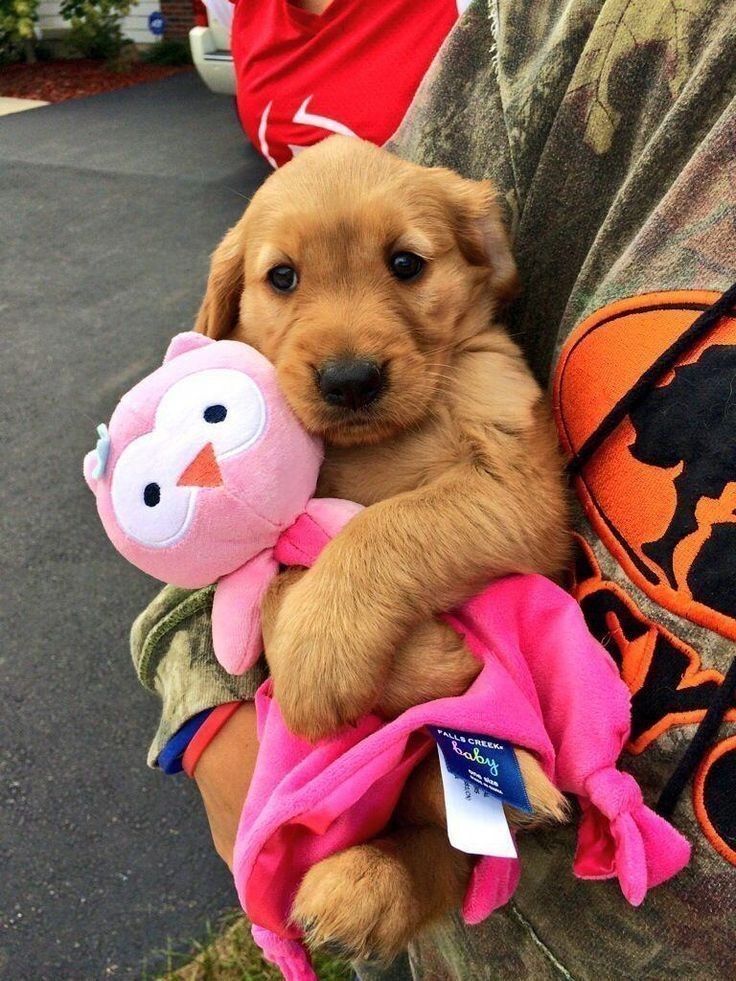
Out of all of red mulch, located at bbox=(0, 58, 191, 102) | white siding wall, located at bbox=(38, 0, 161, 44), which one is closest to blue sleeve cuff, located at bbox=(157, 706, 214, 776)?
red mulch, located at bbox=(0, 58, 191, 102)

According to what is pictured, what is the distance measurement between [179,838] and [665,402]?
2628 mm

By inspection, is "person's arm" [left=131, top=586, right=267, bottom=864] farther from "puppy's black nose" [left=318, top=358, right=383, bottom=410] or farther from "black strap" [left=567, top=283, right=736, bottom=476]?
"black strap" [left=567, top=283, right=736, bottom=476]

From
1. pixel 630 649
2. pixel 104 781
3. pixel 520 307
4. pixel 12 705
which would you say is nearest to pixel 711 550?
pixel 630 649

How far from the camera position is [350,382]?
56.2 inches

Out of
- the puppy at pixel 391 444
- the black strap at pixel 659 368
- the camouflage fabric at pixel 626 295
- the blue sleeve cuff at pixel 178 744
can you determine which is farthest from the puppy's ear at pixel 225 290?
the black strap at pixel 659 368

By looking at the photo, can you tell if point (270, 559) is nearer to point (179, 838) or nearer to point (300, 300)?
point (300, 300)

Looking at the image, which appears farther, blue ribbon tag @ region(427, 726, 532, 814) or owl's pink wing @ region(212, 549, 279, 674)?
owl's pink wing @ region(212, 549, 279, 674)

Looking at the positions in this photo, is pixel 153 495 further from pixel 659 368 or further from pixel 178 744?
pixel 659 368

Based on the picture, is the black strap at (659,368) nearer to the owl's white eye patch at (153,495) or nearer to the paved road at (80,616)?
the owl's white eye patch at (153,495)

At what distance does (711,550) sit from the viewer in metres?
1.05

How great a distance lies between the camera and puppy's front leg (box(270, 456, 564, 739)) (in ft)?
3.91

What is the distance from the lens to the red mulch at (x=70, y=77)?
46.9ft

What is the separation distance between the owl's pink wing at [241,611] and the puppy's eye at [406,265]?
2.01ft

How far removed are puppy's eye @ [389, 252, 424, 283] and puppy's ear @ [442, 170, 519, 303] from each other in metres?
0.13
